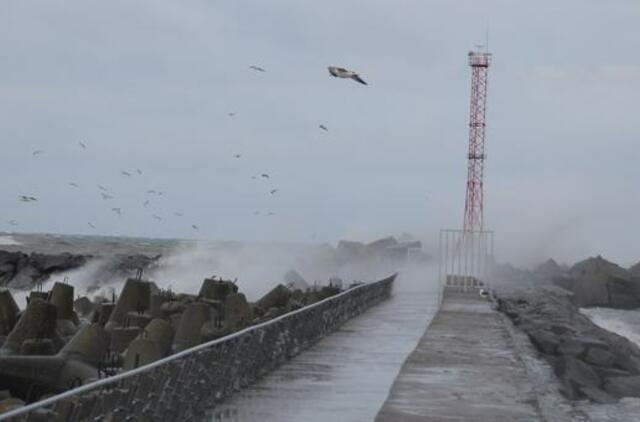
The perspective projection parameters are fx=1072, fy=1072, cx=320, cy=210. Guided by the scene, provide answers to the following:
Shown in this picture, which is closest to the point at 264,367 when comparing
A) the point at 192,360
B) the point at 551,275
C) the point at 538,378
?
the point at 192,360

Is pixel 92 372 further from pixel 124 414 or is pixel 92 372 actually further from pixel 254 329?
pixel 124 414

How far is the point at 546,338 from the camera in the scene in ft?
67.8

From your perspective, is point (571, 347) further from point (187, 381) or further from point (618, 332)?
point (618, 332)

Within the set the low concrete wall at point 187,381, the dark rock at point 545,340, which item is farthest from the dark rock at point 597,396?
the low concrete wall at point 187,381

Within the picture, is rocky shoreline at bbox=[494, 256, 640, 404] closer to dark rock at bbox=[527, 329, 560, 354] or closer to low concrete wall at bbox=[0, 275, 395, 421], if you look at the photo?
dark rock at bbox=[527, 329, 560, 354]

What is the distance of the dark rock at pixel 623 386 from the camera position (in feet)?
58.5

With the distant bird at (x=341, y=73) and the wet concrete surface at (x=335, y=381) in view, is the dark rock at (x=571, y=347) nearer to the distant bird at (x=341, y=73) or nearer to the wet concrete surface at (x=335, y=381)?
the wet concrete surface at (x=335, y=381)

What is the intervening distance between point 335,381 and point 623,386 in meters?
7.73

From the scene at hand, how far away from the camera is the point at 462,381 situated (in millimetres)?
12375

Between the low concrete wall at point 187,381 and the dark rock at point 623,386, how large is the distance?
5.73 m

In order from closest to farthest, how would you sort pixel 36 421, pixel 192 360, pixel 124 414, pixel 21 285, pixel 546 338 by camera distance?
1. pixel 36 421
2. pixel 124 414
3. pixel 192 360
4. pixel 546 338
5. pixel 21 285

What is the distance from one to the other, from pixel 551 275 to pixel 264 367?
158 feet

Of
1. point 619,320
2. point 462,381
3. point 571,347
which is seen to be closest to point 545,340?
point 571,347

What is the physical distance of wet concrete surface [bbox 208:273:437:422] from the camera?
402 inches
